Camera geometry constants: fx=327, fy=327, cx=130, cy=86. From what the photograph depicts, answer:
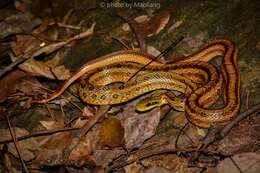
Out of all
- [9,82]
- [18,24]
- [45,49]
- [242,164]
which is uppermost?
[18,24]

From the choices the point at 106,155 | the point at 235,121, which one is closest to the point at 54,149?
the point at 106,155

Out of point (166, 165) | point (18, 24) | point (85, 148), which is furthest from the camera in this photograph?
point (18, 24)

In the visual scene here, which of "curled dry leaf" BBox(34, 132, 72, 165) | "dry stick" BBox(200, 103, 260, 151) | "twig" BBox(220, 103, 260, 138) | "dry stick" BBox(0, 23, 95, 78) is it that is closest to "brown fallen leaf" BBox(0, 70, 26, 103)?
"dry stick" BBox(0, 23, 95, 78)

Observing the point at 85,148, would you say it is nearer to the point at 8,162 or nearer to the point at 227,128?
the point at 8,162

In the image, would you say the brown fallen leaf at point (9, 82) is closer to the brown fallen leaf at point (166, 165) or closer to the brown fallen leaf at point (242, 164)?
the brown fallen leaf at point (166, 165)

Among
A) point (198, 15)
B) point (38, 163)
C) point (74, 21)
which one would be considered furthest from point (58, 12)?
point (38, 163)

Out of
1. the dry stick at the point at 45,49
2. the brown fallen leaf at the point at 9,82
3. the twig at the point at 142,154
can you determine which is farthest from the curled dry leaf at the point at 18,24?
the twig at the point at 142,154
